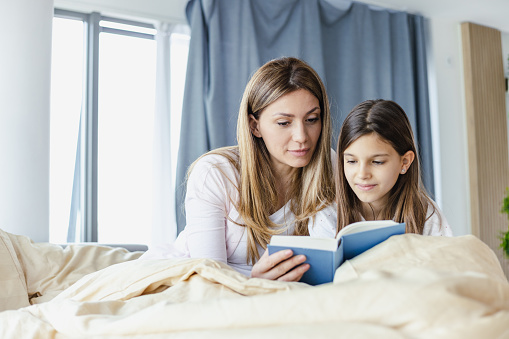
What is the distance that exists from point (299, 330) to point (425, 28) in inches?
168

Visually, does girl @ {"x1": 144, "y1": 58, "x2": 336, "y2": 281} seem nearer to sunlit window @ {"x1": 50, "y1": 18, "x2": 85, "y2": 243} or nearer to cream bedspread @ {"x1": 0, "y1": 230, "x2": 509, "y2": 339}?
cream bedspread @ {"x1": 0, "y1": 230, "x2": 509, "y2": 339}

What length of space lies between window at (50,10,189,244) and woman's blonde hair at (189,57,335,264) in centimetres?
164

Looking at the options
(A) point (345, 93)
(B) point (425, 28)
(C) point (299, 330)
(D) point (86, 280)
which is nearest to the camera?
(C) point (299, 330)

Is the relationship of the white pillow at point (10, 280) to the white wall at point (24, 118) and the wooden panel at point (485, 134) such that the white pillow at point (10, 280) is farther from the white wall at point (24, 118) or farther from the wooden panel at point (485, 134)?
the wooden panel at point (485, 134)

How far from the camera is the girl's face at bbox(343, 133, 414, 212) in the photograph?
1832 mm

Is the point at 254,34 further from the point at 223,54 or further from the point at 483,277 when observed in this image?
the point at 483,277

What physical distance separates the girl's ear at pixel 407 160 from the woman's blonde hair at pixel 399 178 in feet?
0.04

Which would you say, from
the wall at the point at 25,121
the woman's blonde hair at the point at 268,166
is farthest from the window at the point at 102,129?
the woman's blonde hair at the point at 268,166

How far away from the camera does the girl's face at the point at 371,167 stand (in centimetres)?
183

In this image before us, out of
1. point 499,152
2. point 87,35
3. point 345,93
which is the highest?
point 87,35

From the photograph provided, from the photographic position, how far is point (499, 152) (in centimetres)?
462

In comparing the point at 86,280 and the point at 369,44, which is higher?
the point at 369,44

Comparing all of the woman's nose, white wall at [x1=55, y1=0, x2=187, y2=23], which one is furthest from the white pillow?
white wall at [x1=55, y1=0, x2=187, y2=23]

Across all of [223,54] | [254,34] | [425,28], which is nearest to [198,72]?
[223,54]
